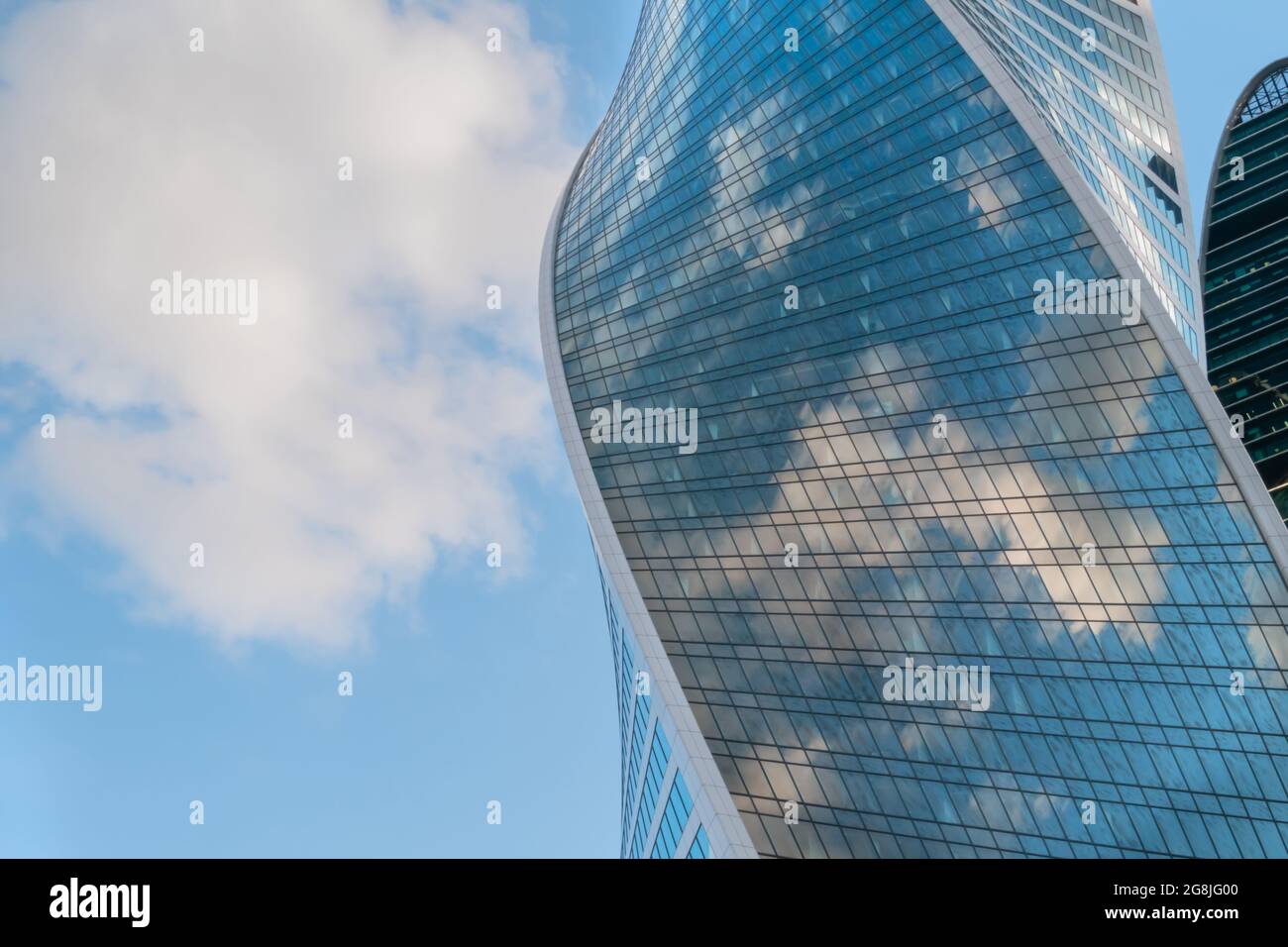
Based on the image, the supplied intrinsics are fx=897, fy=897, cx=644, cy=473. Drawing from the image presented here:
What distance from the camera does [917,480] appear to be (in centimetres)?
4684

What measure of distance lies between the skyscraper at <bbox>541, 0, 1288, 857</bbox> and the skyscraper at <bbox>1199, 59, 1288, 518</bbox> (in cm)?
1883

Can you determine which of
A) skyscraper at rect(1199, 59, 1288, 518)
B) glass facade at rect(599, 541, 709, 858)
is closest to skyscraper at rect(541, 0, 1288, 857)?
glass facade at rect(599, 541, 709, 858)

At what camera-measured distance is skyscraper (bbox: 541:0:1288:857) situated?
3744 centimetres

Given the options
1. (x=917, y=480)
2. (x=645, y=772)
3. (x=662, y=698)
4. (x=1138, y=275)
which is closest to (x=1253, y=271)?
(x=1138, y=275)

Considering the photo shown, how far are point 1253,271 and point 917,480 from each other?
229ft

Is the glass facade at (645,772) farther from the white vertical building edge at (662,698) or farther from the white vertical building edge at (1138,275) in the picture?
the white vertical building edge at (1138,275)

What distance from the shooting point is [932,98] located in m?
55.2

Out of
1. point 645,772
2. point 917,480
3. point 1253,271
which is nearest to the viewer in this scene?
point 917,480

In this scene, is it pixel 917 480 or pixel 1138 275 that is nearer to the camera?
pixel 1138 275

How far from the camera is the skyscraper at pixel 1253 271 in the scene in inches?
3088

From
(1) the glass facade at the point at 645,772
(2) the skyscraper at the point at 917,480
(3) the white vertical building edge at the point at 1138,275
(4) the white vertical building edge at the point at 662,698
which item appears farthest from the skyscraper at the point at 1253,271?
(4) the white vertical building edge at the point at 662,698

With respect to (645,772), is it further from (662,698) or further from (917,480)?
(917,480)

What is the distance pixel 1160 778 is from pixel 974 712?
738 cm
